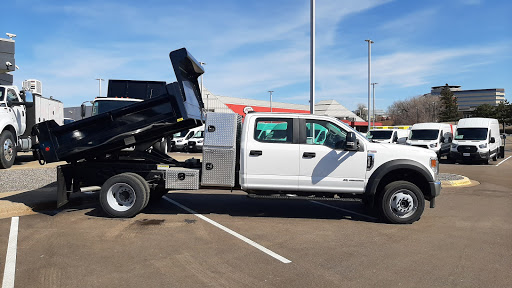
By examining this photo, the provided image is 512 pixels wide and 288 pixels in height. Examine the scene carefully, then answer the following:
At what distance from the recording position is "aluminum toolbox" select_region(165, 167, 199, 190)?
705 cm

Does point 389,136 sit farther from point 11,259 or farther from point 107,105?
point 11,259

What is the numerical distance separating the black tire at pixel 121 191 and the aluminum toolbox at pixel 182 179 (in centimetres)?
48

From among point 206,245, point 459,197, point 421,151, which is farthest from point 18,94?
point 459,197

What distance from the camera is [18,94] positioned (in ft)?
41.9

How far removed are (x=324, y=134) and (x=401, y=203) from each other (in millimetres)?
1862

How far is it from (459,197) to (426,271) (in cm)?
615

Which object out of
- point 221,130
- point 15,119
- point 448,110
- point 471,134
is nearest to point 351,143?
point 221,130

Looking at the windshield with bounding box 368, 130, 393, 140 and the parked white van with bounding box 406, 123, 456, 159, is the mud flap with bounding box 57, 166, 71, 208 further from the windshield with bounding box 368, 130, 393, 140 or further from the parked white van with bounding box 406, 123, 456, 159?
the windshield with bounding box 368, 130, 393, 140

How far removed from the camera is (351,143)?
666 cm

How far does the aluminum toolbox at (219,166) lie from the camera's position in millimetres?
6961

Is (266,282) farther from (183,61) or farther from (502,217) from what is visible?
(502,217)

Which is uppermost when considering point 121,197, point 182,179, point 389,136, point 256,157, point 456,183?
point 389,136

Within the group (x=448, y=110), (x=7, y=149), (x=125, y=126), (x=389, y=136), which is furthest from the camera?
(x=448, y=110)

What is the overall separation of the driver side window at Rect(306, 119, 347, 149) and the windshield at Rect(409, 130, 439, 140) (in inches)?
687
